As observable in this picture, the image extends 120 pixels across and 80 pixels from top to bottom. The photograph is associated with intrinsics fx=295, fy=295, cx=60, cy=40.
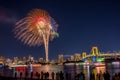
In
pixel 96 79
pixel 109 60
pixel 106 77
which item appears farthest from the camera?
pixel 109 60

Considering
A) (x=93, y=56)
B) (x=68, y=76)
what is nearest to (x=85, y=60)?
(x=93, y=56)

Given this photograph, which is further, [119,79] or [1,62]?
[1,62]

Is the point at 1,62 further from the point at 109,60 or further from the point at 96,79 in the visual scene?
the point at 96,79

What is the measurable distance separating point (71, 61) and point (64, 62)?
483cm

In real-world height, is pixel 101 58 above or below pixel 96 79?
above

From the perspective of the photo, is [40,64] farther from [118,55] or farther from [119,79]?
[119,79]

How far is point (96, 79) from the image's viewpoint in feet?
103

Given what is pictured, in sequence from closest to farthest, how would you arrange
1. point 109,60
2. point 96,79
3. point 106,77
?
point 106,77 → point 96,79 → point 109,60

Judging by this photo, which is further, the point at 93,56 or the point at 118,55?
the point at 93,56

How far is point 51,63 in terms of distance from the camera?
197 metres

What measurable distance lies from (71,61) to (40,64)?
21.0m

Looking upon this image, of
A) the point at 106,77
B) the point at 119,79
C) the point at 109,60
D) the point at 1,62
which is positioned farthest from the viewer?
the point at 1,62

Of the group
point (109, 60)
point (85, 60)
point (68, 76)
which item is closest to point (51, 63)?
point (85, 60)

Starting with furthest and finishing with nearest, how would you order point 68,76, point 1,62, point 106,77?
point 1,62 → point 68,76 → point 106,77
